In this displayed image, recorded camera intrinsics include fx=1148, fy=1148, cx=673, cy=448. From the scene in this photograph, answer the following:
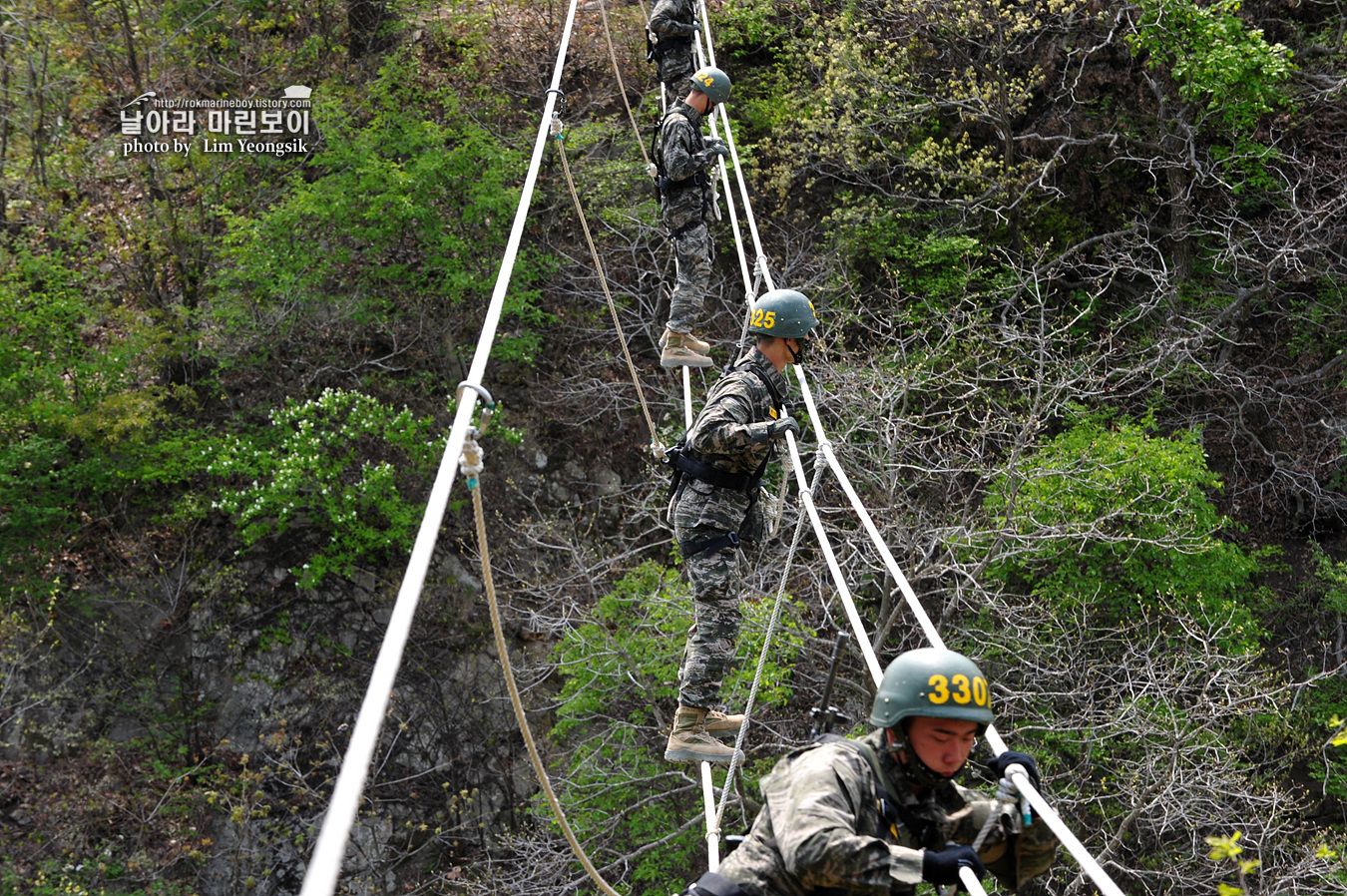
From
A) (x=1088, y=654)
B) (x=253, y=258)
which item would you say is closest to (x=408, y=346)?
(x=253, y=258)

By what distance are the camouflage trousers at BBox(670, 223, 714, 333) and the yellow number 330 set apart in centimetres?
522

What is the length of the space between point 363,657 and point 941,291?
8.64 metres

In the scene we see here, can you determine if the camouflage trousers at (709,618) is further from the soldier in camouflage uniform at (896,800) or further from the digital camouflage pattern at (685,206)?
the digital camouflage pattern at (685,206)

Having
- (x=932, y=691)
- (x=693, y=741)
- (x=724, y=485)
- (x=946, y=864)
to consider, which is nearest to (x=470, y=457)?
(x=932, y=691)

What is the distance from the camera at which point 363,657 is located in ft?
47.9

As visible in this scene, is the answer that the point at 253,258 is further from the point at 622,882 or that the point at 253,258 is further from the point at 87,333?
the point at 622,882

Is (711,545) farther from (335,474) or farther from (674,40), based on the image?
(335,474)

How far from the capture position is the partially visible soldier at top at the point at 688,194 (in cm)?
764

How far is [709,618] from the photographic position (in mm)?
5742

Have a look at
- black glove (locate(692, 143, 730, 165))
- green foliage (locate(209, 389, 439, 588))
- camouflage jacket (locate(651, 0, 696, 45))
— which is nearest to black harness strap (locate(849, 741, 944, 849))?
black glove (locate(692, 143, 730, 165))

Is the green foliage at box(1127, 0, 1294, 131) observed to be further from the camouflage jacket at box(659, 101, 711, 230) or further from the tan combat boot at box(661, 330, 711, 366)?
the tan combat boot at box(661, 330, 711, 366)

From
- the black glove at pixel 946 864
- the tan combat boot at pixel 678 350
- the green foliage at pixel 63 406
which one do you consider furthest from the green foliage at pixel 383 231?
the black glove at pixel 946 864

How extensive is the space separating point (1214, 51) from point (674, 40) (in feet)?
22.8

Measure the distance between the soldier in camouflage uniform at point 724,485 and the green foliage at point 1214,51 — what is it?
9.76 meters
